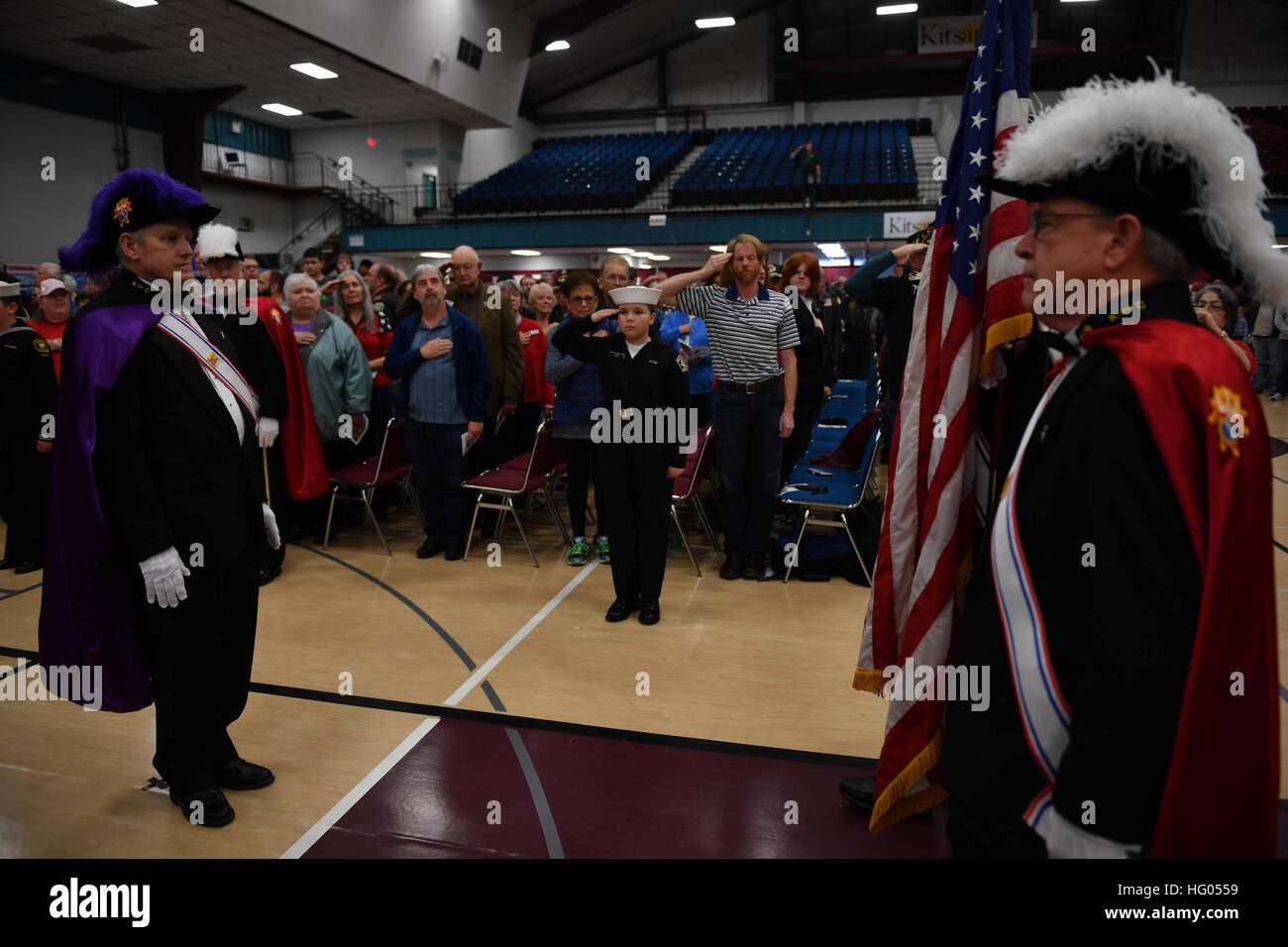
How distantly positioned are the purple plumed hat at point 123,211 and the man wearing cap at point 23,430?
3222 millimetres

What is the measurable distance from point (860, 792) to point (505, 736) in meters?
1.27

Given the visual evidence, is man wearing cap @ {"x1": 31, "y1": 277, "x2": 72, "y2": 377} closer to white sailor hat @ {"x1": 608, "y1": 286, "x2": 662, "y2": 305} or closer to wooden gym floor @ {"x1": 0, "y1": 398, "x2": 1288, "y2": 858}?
wooden gym floor @ {"x1": 0, "y1": 398, "x2": 1288, "y2": 858}

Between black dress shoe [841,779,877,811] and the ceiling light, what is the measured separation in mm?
15504

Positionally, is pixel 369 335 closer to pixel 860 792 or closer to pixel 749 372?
pixel 749 372

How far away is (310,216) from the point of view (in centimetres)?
2039

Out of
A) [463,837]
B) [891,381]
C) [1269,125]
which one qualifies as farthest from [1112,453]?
[1269,125]

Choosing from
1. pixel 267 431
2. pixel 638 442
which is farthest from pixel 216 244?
pixel 638 442

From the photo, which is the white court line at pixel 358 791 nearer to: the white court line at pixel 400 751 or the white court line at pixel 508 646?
the white court line at pixel 400 751

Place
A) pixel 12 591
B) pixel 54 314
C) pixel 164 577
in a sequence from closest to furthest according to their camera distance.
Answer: pixel 164 577 < pixel 12 591 < pixel 54 314

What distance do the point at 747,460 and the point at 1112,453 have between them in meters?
3.59

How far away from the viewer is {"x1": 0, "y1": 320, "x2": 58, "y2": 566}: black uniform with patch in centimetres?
490

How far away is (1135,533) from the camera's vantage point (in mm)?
1125

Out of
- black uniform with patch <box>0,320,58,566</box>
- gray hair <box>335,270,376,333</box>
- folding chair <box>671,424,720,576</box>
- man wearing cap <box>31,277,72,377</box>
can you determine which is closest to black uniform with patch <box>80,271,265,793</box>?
folding chair <box>671,424,720,576</box>

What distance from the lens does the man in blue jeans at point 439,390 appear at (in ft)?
16.7
